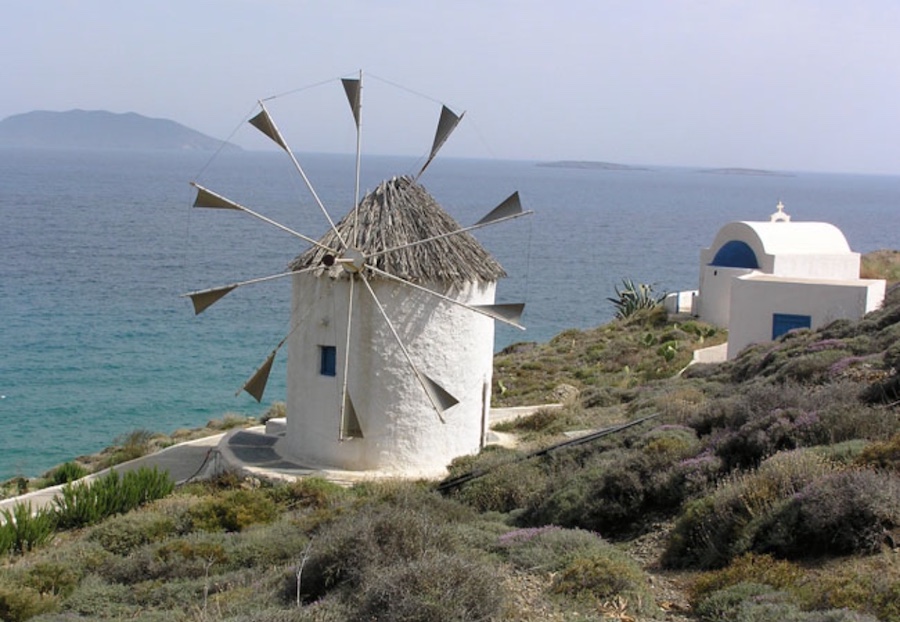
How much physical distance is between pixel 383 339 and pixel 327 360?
1050 millimetres

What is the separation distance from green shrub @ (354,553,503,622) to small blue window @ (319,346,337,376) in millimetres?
Result: 9678

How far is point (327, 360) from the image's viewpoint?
17.2 metres

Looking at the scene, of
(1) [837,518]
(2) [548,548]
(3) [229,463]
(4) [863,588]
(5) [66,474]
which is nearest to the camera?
(4) [863,588]

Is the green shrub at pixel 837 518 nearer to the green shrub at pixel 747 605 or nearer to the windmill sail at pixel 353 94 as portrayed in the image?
the green shrub at pixel 747 605

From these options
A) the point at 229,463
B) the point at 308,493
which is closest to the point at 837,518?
the point at 308,493

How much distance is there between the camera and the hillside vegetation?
24.6 ft

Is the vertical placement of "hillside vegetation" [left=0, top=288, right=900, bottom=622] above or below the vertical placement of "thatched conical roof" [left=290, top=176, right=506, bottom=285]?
below

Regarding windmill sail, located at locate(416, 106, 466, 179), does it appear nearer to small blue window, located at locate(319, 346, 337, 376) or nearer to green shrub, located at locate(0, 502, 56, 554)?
small blue window, located at locate(319, 346, 337, 376)

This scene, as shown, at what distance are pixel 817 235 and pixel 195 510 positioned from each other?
73.3ft

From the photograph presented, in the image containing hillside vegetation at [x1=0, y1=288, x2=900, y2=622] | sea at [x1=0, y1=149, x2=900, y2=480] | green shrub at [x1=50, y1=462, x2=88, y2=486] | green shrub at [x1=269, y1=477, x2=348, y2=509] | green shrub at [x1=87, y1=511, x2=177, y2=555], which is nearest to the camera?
hillside vegetation at [x1=0, y1=288, x2=900, y2=622]

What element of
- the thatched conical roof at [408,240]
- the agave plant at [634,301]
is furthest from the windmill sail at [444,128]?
the agave plant at [634,301]

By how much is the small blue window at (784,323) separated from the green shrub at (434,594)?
61.4 feet

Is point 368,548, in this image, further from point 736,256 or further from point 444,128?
point 736,256

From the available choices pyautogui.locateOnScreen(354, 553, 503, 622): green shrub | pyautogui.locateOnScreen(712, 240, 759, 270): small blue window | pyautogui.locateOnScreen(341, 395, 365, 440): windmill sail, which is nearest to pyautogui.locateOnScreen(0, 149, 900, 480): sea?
pyautogui.locateOnScreen(341, 395, 365, 440): windmill sail
